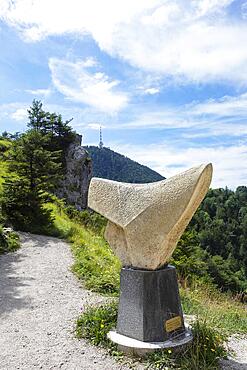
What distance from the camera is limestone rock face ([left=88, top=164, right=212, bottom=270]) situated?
5.21 m

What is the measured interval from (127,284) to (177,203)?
1450mm

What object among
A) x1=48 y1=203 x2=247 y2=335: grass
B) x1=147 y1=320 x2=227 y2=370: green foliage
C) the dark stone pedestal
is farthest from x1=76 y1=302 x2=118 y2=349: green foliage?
x1=48 y1=203 x2=247 y2=335: grass

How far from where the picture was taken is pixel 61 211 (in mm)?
21812

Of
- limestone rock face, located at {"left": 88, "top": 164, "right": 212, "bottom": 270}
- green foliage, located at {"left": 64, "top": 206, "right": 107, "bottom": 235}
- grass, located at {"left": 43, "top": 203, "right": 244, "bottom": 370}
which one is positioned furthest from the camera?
green foliage, located at {"left": 64, "top": 206, "right": 107, "bottom": 235}

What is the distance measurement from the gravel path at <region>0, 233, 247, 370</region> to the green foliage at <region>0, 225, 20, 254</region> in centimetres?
47

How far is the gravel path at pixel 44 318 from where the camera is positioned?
5.18 meters

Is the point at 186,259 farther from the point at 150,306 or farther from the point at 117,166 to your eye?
the point at 117,166

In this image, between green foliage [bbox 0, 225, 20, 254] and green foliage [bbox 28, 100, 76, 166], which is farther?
green foliage [bbox 28, 100, 76, 166]

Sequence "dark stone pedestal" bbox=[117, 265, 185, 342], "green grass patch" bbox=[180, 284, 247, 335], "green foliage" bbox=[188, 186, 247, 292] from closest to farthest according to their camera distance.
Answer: "dark stone pedestal" bbox=[117, 265, 185, 342]
"green grass patch" bbox=[180, 284, 247, 335]
"green foliage" bbox=[188, 186, 247, 292]

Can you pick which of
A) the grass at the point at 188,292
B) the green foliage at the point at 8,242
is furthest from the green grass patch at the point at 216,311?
the green foliage at the point at 8,242

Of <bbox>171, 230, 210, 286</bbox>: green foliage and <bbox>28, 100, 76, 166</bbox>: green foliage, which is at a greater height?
<bbox>28, 100, 76, 166</bbox>: green foliage

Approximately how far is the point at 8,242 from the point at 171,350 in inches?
356

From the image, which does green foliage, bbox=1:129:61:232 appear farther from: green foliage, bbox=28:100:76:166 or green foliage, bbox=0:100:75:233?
green foliage, bbox=28:100:76:166

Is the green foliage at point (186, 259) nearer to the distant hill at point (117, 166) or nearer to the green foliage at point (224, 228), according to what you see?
the green foliage at point (224, 228)
